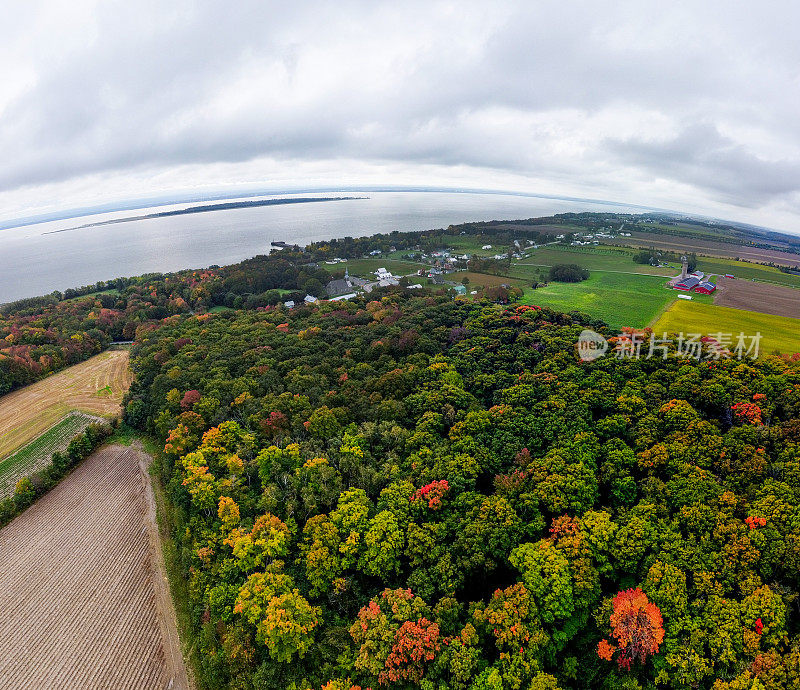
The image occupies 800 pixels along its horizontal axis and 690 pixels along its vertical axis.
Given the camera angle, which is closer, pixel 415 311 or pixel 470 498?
pixel 470 498

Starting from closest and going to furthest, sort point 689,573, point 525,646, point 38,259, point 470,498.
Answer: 1. point 525,646
2. point 689,573
3. point 470,498
4. point 38,259

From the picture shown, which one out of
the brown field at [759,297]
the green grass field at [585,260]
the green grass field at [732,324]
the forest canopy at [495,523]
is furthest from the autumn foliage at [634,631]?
the green grass field at [585,260]

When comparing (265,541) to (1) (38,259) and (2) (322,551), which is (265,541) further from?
(1) (38,259)

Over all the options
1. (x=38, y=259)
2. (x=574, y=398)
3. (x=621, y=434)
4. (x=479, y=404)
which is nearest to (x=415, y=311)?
(x=479, y=404)

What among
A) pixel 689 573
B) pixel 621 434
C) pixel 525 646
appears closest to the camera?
pixel 525 646

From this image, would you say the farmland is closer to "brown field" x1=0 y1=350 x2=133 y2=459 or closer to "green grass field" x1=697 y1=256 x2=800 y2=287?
"brown field" x1=0 y1=350 x2=133 y2=459

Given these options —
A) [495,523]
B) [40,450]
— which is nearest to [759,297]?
[495,523]

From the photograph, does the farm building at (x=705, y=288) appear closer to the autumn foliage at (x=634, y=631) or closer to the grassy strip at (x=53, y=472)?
the autumn foliage at (x=634, y=631)
